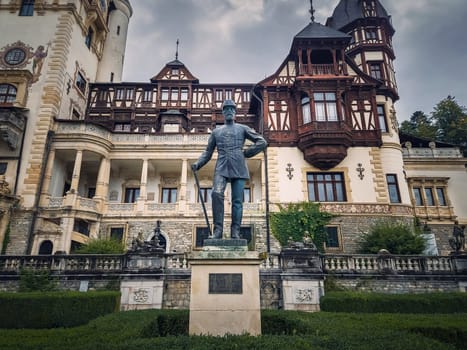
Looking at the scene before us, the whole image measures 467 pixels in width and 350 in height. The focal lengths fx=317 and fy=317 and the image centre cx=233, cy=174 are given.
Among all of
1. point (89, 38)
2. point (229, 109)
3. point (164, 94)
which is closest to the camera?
point (229, 109)

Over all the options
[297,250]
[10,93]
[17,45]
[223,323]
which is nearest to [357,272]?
[297,250]

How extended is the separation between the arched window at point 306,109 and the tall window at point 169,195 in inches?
461

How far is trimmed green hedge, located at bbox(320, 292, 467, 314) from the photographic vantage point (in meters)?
9.93

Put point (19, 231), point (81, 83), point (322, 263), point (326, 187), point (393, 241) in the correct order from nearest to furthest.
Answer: point (322, 263)
point (393, 241)
point (19, 231)
point (326, 187)
point (81, 83)

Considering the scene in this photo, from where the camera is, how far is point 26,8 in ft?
85.9

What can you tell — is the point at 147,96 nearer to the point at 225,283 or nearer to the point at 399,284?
the point at 399,284

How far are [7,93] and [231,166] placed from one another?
78.5 feet

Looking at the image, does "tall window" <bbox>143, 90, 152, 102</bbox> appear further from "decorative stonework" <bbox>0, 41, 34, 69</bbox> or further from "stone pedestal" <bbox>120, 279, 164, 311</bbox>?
"stone pedestal" <bbox>120, 279, 164, 311</bbox>

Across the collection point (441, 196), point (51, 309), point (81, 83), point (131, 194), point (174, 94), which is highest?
point (174, 94)

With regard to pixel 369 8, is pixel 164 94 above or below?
below

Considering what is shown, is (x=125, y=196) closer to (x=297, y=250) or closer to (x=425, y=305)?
(x=297, y=250)

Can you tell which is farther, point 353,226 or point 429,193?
point 429,193

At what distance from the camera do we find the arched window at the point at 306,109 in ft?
75.2

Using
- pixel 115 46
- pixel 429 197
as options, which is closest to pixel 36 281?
pixel 429 197
